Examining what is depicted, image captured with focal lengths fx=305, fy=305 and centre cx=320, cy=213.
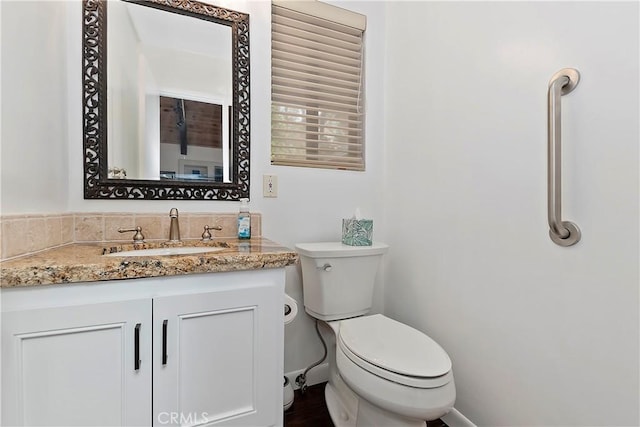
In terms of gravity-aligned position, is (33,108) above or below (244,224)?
above

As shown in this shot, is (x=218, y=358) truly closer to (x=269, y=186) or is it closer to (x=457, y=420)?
(x=269, y=186)

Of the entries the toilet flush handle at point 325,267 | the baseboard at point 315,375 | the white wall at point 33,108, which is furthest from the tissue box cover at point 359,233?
the white wall at point 33,108

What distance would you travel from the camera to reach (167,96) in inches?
51.9

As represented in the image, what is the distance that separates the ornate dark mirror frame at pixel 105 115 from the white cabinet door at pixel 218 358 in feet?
2.08

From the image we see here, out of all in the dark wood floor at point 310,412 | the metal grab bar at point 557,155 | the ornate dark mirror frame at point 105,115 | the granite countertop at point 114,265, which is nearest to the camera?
the granite countertop at point 114,265

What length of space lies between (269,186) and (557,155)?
44.0 inches

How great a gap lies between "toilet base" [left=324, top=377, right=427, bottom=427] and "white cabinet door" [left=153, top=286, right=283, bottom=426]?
34 centimetres

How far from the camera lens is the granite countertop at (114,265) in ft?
2.29

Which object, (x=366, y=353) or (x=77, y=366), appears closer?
(x=77, y=366)

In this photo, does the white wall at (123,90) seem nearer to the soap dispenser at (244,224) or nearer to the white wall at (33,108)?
the white wall at (33,108)

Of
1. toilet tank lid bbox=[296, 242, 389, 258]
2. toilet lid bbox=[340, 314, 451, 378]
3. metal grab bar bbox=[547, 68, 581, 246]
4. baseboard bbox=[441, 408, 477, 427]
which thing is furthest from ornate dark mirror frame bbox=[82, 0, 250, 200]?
baseboard bbox=[441, 408, 477, 427]

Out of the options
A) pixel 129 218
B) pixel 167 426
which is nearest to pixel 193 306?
pixel 167 426

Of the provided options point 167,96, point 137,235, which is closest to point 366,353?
point 137,235

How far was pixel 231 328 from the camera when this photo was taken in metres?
0.91
